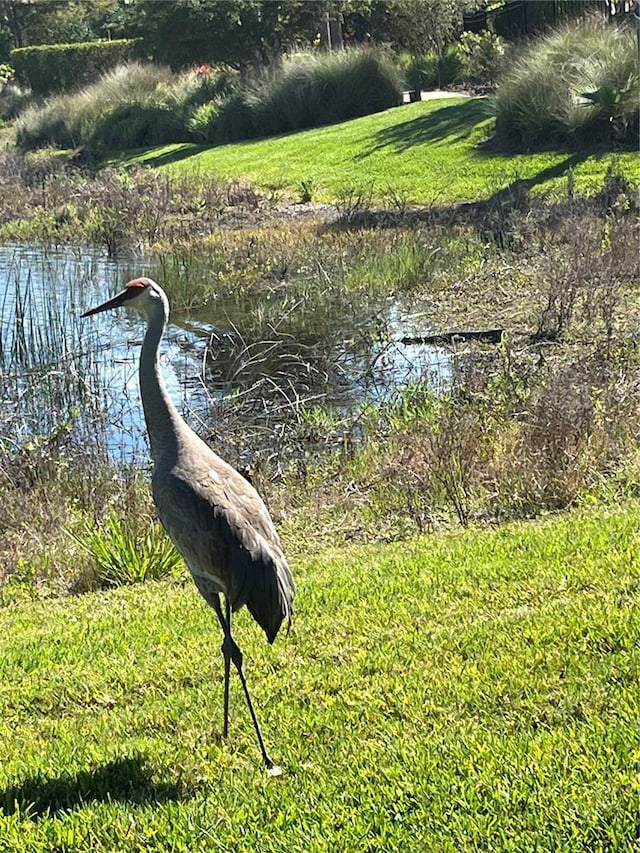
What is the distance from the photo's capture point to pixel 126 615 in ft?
20.1

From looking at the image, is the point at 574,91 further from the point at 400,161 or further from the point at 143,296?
the point at 143,296

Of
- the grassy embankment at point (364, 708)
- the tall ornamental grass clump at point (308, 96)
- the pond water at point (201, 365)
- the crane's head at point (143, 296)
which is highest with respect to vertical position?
the crane's head at point (143, 296)

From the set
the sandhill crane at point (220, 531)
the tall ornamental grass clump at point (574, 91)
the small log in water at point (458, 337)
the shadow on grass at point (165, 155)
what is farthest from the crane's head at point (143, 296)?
the shadow on grass at point (165, 155)

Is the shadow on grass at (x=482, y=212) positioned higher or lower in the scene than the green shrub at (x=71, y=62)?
lower

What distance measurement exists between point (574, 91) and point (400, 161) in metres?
3.99

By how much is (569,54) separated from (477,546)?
55.5 ft

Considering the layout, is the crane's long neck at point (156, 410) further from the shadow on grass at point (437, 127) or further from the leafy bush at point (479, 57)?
the leafy bush at point (479, 57)

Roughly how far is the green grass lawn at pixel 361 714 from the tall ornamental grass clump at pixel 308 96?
81.6 feet

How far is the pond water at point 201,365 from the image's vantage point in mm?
9781

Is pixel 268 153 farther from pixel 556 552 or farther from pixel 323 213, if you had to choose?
pixel 556 552

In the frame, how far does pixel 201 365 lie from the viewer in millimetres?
12383

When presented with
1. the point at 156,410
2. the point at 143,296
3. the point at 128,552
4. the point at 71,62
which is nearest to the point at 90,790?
the point at 156,410

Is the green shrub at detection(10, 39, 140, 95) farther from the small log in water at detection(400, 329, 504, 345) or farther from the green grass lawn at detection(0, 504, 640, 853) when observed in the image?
the green grass lawn at detection(0, 504, 640, 853)

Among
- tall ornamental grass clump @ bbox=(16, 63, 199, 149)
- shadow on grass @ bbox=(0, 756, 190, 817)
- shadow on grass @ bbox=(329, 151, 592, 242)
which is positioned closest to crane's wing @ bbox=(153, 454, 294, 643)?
shadow on grass @ bbox=(0, 756, 190, 817)
